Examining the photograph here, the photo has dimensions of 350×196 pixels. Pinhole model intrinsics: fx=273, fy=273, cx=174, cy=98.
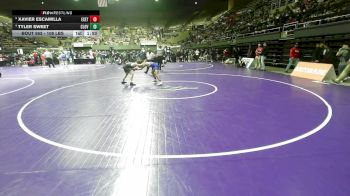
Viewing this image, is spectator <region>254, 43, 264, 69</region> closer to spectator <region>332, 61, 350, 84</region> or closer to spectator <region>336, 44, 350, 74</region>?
spectator <region>336, 44, 350, 74</region>

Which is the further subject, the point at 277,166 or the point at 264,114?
the point at 264,114

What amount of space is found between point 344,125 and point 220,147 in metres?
3.03

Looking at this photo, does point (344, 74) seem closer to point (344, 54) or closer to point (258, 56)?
point (344, 54)

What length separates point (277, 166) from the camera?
3951 mm

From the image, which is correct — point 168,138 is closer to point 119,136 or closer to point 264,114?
point 119,136

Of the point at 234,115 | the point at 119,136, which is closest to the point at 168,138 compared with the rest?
the point at 119,136

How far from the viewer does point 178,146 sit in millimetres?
4840
